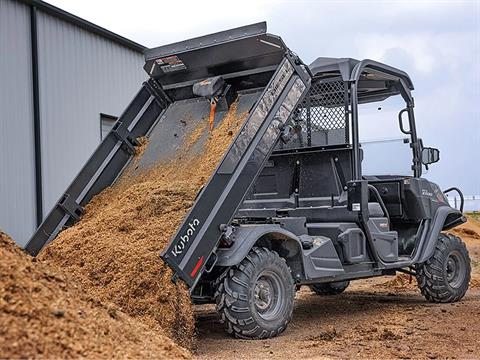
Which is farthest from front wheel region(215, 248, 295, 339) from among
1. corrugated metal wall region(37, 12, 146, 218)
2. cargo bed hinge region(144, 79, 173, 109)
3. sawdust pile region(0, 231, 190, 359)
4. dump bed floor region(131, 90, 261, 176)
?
corrugated metal wall region(37, 12, 146, 218)

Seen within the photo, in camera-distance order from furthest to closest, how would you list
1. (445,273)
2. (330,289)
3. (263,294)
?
(330,289)
(445,273)
(263,294)

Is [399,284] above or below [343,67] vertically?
below

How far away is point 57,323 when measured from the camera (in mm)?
3611

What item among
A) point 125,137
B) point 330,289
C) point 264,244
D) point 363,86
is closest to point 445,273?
point 330,289

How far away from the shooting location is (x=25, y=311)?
139 inches

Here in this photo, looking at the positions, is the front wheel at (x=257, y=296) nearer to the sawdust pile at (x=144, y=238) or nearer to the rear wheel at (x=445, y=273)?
the sawdust pile at (x=144, y=238)

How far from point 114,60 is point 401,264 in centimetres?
882

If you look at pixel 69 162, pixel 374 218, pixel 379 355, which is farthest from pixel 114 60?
pixel 379 355

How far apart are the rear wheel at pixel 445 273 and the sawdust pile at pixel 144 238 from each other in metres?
3.35

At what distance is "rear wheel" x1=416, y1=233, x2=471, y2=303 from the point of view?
8.30 metres

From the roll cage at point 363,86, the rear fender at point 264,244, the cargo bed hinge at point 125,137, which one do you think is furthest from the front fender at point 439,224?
the cargo bed hinge at point 125,137

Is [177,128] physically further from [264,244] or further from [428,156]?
[428,156]

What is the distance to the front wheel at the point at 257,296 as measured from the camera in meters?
5.71

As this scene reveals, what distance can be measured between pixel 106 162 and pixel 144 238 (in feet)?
5.70
